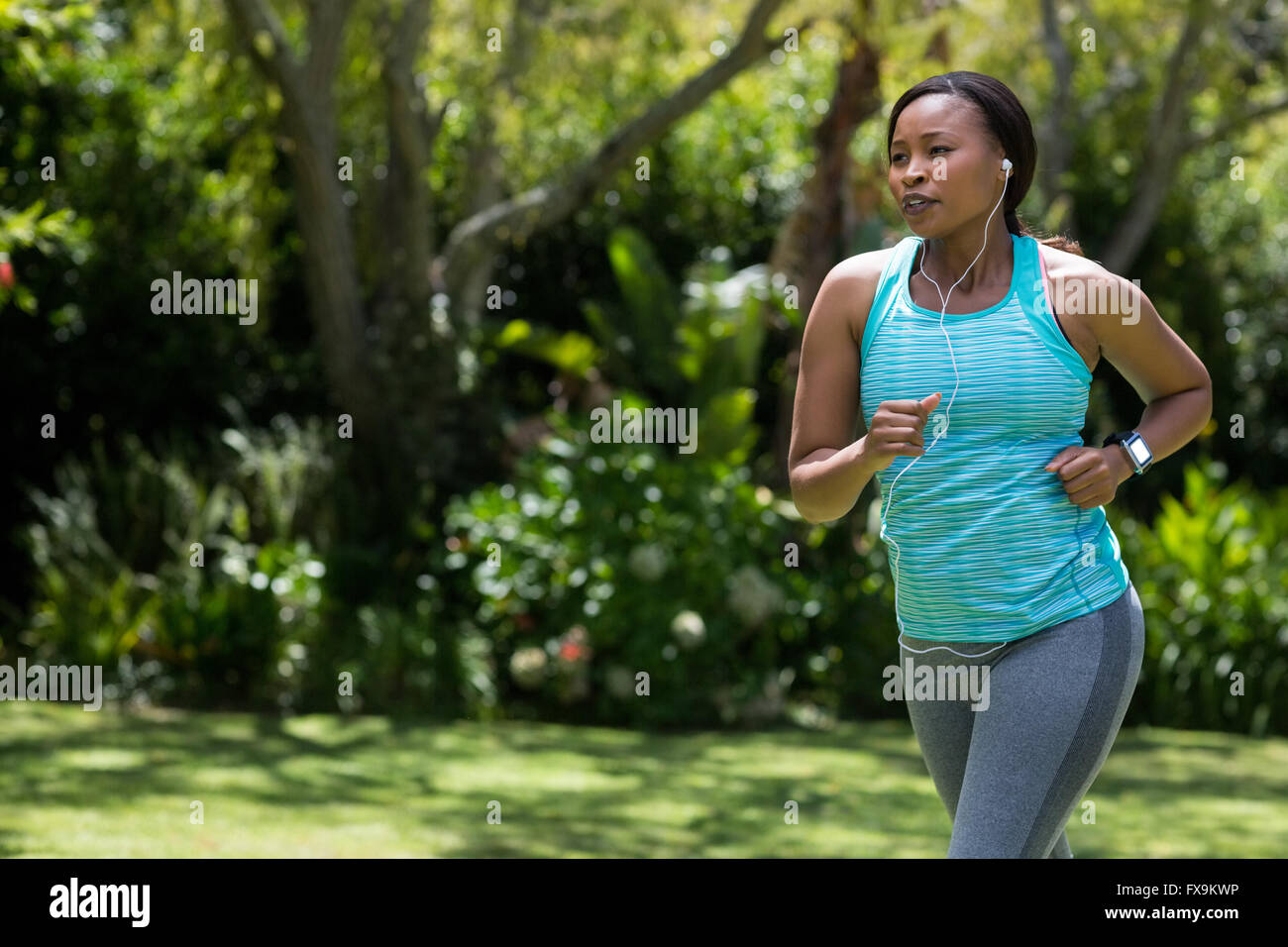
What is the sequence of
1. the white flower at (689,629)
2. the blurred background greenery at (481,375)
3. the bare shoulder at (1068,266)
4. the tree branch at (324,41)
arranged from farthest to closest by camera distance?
the tree branch at (324,41)
the blurred background greenery at (481,375)
the white flower at (689,629)
the bare shoulder at (1068,266)

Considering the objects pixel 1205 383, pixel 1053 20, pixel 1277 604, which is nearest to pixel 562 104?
pixel 1053 20

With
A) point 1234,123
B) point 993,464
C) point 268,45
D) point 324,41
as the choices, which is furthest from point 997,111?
point 1234,123

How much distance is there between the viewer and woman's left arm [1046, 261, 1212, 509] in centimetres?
268

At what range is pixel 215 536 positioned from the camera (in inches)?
386

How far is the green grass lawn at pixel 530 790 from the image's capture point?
6.11m

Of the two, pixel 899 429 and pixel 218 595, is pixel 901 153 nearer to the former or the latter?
pixel 899 429

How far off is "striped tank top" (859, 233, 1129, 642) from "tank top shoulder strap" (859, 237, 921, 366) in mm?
39

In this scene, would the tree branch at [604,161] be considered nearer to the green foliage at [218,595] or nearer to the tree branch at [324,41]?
the tree branch at [324,41]

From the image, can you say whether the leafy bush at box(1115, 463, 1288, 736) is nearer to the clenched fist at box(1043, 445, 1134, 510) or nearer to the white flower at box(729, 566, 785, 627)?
the white flower at box(729, 566, 785, 627)

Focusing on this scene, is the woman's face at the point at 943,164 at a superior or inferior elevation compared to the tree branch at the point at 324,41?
inferior

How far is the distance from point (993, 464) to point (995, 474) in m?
0.02

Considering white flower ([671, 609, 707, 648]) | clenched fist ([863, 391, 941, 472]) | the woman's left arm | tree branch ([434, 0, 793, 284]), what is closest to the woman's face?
the woman's left arm

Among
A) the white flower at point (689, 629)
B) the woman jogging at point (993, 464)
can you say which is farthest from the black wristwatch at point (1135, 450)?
the white flower at point (689, 629)

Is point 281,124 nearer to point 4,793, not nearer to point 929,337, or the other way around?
point 4,793
